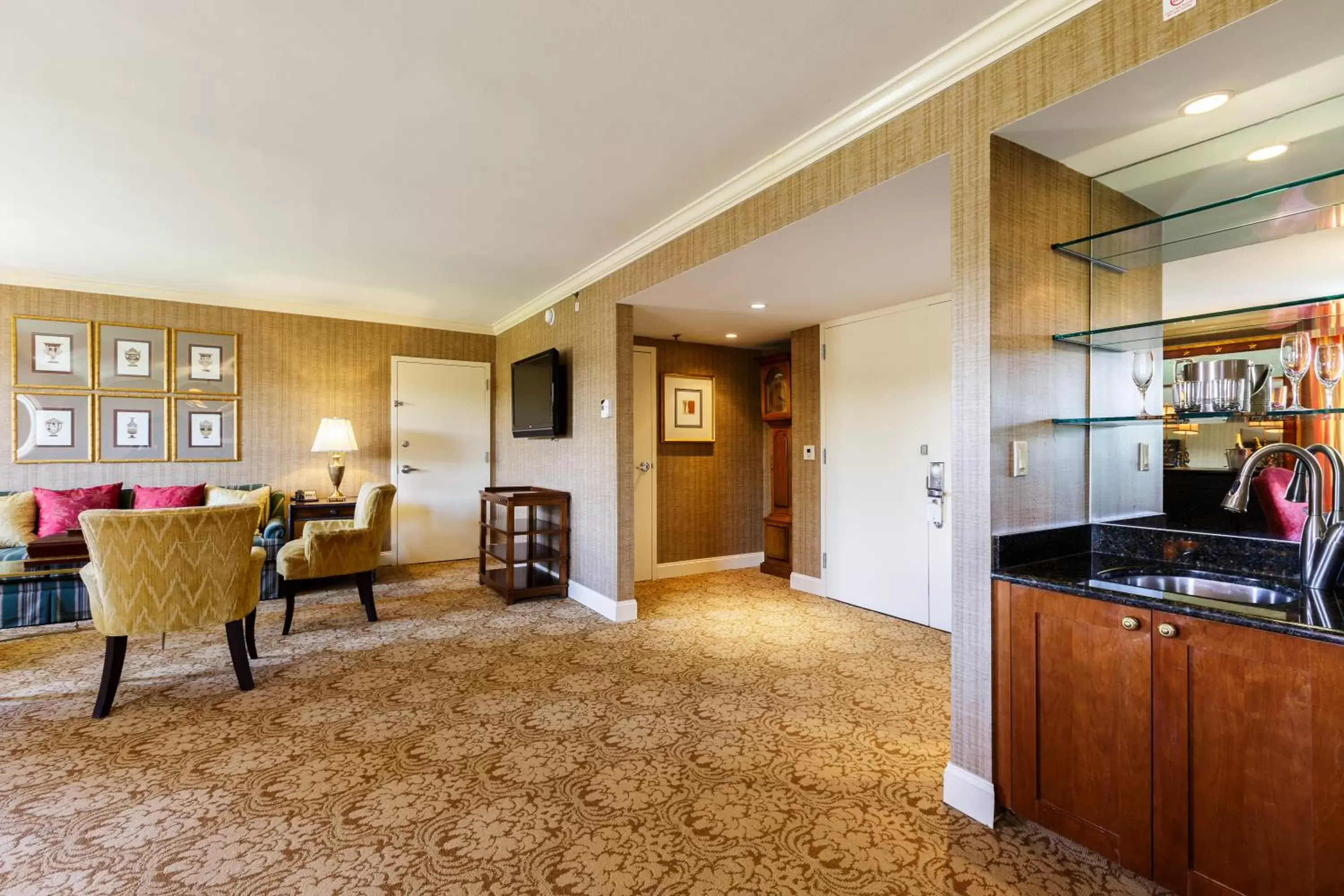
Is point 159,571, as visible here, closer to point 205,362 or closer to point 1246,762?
point 205,362

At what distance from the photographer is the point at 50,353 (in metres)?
4.62

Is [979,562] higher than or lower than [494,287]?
lower

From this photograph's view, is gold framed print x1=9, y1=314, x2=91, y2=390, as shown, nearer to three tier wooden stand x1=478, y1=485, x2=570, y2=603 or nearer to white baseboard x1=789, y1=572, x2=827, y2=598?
three tier wooden stand x1=478, y1=485, x2=570, y2=603

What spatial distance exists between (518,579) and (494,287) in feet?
7.55

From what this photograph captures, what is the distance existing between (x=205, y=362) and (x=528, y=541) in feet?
10.2

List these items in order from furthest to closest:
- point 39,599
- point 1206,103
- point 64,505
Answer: point 64,505
point 39,599
point 1206,103

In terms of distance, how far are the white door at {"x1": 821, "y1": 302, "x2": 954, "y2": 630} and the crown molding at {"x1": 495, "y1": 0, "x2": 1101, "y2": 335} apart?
1598 mm

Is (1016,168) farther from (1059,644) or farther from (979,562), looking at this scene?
(1059,644)

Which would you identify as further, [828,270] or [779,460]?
[779,460]

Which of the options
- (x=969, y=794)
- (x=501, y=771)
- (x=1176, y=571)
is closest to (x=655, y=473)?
(x=501, y=771)

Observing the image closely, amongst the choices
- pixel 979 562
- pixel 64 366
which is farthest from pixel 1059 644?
pixel 64 366

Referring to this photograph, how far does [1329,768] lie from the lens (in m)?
1.25

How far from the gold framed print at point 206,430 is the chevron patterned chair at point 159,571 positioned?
263cm

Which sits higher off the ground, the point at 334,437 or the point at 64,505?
the point at 334,437
